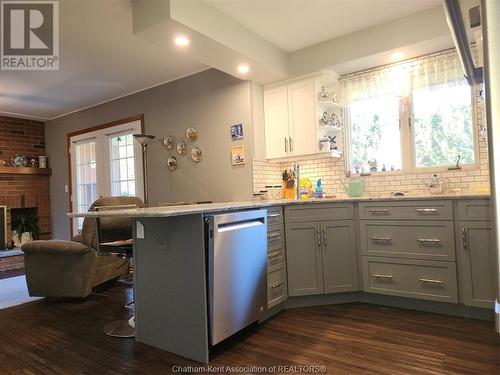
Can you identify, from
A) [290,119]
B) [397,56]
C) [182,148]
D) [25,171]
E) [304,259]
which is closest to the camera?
[304,259]

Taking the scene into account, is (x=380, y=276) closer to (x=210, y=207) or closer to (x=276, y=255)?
(x=276, y=255)

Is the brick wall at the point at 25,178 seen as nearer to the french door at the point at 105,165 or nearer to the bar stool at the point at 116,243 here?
the french door at the point at 105,165

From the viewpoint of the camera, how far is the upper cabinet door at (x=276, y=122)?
3756mm

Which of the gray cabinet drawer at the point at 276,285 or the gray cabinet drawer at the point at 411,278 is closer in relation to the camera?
the gray cabinet drawer at the point at 411,278

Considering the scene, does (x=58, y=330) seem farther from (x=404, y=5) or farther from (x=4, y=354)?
(x=404, y=5)

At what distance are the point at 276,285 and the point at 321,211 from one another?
774 millimetres

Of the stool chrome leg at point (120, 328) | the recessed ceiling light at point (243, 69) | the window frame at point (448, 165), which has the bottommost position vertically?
the stool chrome leg at point (120, 328)

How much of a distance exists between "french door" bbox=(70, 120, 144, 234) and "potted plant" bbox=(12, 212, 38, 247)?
83 centimetres

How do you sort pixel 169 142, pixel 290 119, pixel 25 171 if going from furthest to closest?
pixel 25 171 < pixel 169 142 < pixel 290 119

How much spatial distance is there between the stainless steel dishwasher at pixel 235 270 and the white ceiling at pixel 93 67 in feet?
5.51

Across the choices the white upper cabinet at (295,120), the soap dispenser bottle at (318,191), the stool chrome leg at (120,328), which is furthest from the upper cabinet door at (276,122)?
the stool chrome leg at (120,328)

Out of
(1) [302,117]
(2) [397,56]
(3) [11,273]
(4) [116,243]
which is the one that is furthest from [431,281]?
(3) [11,273]

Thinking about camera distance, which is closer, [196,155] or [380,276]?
[380,276]

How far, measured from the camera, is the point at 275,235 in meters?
2.86
